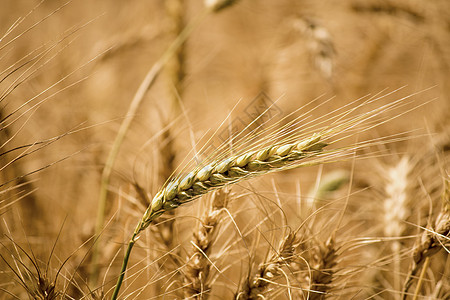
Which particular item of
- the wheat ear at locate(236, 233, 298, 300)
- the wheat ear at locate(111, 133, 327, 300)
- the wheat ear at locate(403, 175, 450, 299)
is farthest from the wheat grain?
the wheat ear at locate(403, 175, 450, 299)

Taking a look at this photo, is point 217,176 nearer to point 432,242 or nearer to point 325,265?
point 325,265

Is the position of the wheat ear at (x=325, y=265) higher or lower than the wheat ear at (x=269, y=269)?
lower

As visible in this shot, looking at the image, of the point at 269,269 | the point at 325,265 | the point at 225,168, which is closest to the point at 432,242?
the point at 325,265

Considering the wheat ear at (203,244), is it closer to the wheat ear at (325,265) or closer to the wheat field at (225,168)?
the wheat field at (225,168)

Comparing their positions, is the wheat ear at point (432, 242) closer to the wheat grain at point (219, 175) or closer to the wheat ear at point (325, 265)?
the wheat ear at point (325, 265)

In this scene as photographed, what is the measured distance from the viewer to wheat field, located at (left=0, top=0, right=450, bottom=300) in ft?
1.67

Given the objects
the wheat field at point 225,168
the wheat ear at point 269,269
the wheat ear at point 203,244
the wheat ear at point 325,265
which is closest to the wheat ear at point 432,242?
the wheat field at point 225,168

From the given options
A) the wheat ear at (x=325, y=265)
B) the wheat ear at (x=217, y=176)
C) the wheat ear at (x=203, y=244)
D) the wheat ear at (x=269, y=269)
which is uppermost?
the wheat ear at (x=217, y=176)

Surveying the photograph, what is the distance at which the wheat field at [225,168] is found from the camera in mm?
508

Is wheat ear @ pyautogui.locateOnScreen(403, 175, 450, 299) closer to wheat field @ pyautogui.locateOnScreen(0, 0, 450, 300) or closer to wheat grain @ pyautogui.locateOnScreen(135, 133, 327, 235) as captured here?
wheat field @ pyautogui.locateOnScreen(0, 0, 450, 300)

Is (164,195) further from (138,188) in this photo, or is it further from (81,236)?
(81,236)

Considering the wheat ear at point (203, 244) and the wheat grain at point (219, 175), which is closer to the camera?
the wheat grain at point (219, 175)

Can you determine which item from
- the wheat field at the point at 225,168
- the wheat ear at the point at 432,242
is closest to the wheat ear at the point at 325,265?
the wheat field at the point at 225,168

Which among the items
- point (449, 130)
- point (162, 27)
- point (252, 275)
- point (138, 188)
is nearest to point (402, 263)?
point (449, 130)
